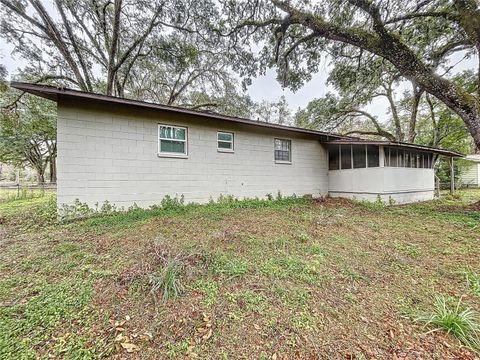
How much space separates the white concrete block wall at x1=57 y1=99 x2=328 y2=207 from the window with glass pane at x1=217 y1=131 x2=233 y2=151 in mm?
207

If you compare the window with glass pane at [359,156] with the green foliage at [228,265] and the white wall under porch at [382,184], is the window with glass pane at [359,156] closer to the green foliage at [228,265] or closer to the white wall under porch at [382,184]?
the white wall under porch at [382,184]

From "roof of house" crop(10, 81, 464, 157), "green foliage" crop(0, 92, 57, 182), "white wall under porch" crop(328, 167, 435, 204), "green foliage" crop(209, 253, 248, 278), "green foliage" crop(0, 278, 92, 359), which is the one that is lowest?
"green foliage" crop(0, 278, 92, 359)

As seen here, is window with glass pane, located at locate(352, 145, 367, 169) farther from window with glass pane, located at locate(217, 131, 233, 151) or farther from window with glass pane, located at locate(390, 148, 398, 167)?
window with glass pane, located at locate(217, 131, 233, 151)

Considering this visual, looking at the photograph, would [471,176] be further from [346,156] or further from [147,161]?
[147,161]

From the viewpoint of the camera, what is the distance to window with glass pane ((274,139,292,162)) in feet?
33.4

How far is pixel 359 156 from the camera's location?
1029 cm

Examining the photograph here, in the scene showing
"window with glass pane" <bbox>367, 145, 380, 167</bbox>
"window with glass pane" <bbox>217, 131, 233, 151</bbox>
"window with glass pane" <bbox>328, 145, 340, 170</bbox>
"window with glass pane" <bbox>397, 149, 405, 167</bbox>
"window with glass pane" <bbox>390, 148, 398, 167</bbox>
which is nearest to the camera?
"window with glass pane" <bbox>217, 131, 233, 151</bbox>

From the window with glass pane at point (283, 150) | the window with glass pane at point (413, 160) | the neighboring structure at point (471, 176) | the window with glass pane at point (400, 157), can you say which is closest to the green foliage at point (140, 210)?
the window with glass pane at point (283, 150)

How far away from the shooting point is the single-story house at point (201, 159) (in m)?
6.02

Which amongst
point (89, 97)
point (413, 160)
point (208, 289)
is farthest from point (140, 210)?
point (413, 160)

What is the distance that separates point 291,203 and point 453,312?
22.5ft

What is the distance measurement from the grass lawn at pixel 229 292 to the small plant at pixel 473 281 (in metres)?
0.02

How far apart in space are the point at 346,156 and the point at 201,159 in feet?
24.5

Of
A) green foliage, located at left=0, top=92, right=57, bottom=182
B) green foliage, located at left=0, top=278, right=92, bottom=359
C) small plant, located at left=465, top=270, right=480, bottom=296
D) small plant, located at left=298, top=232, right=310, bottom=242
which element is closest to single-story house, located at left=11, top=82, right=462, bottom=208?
green foliage, located at left=0, top=278, right=92, bottom=359
